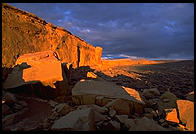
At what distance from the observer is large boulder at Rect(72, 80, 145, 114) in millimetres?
3007

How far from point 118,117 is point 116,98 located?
0.72 m

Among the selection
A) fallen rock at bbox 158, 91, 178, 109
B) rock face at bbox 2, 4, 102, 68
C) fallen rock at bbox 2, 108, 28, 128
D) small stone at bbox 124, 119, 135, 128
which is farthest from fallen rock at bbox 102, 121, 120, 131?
rock face at bbox 2, 4, 102, 68

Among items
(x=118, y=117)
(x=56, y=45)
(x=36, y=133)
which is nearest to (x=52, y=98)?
(x=36, y=133)

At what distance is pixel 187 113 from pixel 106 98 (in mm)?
1881

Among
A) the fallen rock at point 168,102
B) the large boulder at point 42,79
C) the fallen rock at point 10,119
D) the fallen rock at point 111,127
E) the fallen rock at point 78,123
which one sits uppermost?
the large boulder at point 42,79

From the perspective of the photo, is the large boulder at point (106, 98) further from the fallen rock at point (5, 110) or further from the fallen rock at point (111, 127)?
the fallen rock at point (5, 110)

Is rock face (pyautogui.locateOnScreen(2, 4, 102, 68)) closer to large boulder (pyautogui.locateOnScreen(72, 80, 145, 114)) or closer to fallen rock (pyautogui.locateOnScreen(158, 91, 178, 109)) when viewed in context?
large boulder (pyautogui.locateOnScreen(72, 80, 145, 114))

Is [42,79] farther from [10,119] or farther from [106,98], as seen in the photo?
[106,98]

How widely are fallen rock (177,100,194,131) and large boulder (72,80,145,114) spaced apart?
34.3 inches

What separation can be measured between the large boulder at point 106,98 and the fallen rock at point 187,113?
0.87 meters

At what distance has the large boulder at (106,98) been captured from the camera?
9.87 feet

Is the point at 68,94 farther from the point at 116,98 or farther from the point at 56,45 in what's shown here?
the point at 56,45

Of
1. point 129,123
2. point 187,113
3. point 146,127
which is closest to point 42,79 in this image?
point 129,123

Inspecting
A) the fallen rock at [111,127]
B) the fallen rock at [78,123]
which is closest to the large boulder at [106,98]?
the fallen rock at [111,127]
